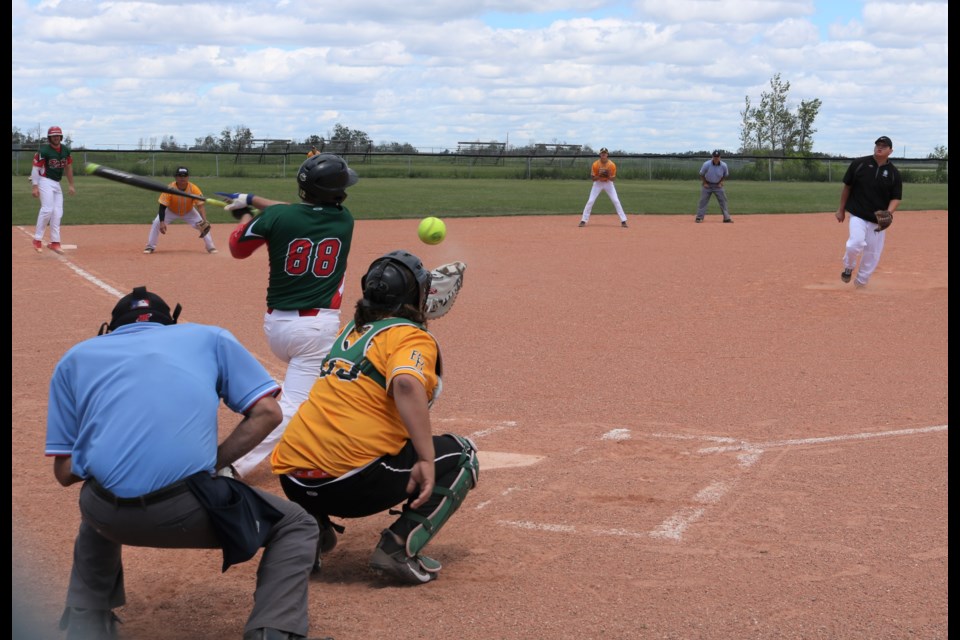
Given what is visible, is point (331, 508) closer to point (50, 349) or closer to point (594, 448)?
point (594, 448)

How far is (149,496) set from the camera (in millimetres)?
3854

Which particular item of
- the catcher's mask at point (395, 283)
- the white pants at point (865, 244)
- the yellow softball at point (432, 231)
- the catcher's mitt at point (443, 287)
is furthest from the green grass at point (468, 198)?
the catcher's mask at point (395, 283)

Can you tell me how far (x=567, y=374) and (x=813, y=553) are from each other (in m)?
4.33

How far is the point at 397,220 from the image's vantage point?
2534cm

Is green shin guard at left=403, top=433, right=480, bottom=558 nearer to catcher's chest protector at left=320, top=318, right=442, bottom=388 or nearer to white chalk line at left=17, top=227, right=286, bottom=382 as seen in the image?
catcher's chest protector at left=320, top=318, right=442, bottom=388

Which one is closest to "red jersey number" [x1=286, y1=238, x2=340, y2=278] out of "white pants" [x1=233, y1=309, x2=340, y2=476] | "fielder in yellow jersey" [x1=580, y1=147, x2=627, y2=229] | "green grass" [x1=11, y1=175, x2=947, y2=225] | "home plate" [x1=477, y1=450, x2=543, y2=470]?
"white pants" [x1=233, y1=309, x2=340, y2=476]

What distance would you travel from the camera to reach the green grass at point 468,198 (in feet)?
89.9

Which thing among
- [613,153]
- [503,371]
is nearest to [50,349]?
[503,371]

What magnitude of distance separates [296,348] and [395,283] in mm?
1627

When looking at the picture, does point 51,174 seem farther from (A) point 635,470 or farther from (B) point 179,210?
(A) point 635,470

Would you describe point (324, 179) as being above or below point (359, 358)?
above

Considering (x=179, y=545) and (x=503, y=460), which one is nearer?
(x=179, y=545)

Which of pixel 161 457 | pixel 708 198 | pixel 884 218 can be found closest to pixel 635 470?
pixel 161 457

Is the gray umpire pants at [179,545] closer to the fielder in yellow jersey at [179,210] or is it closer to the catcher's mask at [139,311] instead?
the catcher's mask at [139,311]
